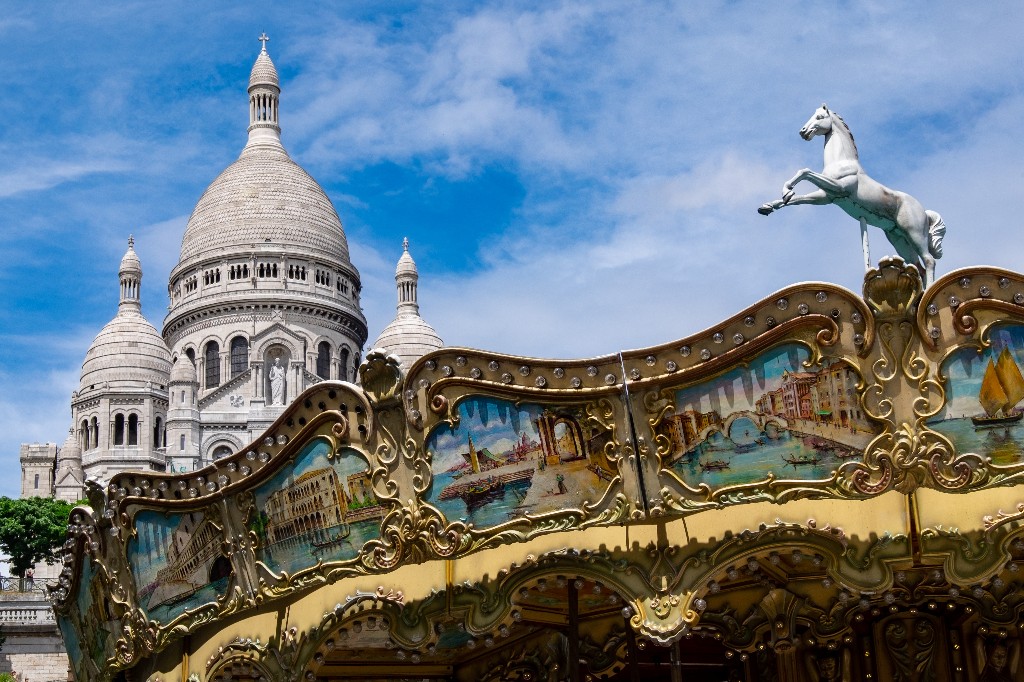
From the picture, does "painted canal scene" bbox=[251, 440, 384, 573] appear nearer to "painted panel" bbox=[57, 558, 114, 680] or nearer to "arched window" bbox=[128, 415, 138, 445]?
"painted panel" bbox=[57, 558, 114, 680]

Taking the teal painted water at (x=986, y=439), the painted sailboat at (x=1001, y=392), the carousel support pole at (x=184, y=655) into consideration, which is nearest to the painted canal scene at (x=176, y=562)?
the carousel support pole at (x=184, y=655)

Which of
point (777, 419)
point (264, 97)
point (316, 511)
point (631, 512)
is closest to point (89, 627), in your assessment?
point (316, 511)

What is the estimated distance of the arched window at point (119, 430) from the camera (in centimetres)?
6925

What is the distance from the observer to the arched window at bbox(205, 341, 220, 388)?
71.9m

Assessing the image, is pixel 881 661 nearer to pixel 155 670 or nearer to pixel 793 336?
pixel 793 336

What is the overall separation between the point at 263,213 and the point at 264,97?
9.15 meters

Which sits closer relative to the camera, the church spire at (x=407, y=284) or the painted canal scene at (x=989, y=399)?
the painted canal scene at (x=989, y=399)

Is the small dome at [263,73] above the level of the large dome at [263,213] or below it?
above

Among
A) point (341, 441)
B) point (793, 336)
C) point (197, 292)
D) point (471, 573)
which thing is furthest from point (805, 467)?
point (197, 292)

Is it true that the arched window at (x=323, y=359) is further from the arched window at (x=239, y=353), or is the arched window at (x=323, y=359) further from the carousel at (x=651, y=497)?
the carousel at (x=651, y=497)

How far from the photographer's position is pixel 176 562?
14109 millimetres

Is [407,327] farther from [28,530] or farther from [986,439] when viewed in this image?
[986,439]

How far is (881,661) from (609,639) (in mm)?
2828

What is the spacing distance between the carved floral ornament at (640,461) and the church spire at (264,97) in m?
68.3
